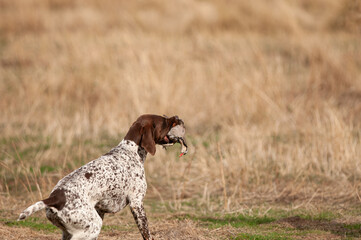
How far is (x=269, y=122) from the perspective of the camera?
12.2m

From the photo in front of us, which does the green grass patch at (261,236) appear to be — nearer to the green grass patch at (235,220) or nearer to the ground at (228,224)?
the ground at (228,224)

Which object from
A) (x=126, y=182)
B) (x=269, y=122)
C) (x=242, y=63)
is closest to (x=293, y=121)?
(x=269, y=122)

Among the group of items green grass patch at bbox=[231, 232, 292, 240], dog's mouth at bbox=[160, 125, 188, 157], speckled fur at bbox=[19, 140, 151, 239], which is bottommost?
green grass patch at bbox=[231, 232, 292, 240]

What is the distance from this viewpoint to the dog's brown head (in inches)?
241

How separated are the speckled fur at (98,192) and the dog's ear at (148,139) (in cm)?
13

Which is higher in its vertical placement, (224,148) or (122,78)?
(122,78)

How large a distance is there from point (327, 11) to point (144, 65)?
977 cm

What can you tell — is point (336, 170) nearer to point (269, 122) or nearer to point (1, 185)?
point (269, 122)

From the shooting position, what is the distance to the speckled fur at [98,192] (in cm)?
527

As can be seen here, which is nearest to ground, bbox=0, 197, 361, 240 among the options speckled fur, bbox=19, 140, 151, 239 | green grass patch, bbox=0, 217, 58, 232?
green grass patch, bbox=0, 217, 58, 232

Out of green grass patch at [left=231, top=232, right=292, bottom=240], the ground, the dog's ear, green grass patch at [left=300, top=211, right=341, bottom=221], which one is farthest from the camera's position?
green grass patch at [left=300, top=211, right=341, bottom=221]

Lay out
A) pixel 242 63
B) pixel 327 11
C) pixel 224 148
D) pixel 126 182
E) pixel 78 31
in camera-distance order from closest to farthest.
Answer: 1. pixel 126 182
2. pixel 224 148
3. pixel 242 63
4. pixel 78 31
5. pixel 327 11

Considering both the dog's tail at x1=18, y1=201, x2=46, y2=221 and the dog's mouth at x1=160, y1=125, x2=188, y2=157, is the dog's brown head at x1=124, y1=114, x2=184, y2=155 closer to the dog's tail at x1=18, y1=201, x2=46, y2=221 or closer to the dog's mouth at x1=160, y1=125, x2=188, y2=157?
the dog's mouth at x1=160, y1=125, x2=188, y2=157

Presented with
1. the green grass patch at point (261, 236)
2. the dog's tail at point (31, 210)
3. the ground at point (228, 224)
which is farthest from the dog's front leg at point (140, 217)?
the green grass patch at point (261, 236)
